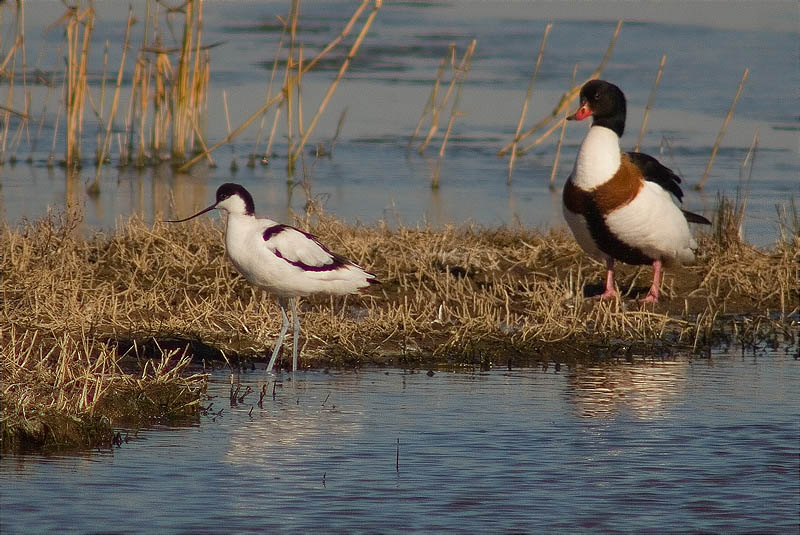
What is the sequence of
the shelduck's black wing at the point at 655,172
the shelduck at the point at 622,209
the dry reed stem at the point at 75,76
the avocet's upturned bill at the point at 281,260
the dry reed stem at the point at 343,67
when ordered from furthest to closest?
the dry reed stem at the point at 75,76 < the dry reed stem at the point at 343,67 < the shelduck's black wing at the point at 655,172 < the shelduck at the point at 622,209 < the avocet's upturned bill at the point at 281,260

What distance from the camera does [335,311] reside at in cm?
913

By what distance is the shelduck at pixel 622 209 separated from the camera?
9.49m

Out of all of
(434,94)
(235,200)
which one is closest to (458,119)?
(434,94)

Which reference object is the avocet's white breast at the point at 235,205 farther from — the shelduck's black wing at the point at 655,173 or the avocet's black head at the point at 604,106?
the shelduck's black wing at the point at 655,173

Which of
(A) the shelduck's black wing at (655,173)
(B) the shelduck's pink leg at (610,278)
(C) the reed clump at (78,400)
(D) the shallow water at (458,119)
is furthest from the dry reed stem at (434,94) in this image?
(C) the reed clump at (78,400)

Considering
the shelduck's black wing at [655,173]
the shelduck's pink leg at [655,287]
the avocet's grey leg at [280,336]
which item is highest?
the shelduck's black wing at [655,173]

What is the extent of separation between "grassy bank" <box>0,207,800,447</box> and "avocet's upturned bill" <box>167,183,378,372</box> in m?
0.27

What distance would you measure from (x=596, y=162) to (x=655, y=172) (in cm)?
51

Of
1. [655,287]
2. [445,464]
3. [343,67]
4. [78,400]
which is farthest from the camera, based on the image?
[343,67]

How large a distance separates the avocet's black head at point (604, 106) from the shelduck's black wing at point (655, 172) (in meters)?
0.27

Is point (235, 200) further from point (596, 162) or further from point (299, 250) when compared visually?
point (596, 162)

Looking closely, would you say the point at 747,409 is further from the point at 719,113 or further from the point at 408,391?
the point at 719,113

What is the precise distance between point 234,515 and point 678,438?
88.1 inches

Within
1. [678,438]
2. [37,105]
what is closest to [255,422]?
[678,438]
